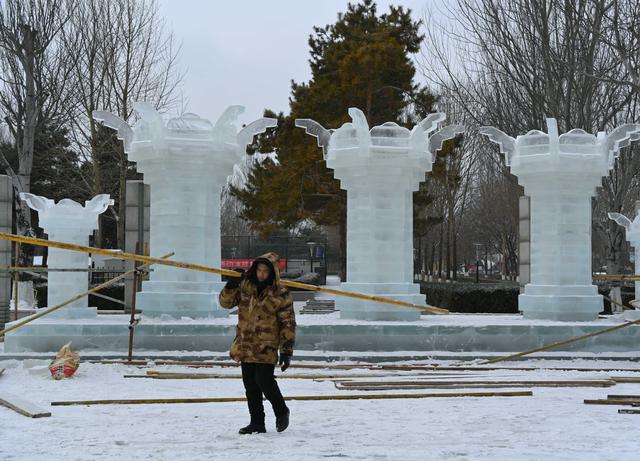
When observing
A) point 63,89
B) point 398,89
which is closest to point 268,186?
point 398,89

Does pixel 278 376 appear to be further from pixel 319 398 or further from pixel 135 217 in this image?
pixel 135 217

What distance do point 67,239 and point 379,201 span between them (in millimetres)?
5152

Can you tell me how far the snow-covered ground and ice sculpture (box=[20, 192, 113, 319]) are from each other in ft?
12.2

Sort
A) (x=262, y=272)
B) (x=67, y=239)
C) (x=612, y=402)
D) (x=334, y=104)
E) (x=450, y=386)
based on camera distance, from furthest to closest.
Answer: (x=334, y=104) < (x=67, y=239) < (x=450, y=386) < (x=612, y=402) < (x=262, y=272)

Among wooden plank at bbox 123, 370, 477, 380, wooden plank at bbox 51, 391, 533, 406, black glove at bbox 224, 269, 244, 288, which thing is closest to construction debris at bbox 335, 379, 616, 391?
wooden plank at bbox 51, 391, 533, 406

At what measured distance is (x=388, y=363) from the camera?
12094 millimetres

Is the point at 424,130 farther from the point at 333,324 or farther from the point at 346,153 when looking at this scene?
the point at 333,324

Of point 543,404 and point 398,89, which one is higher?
point 398,89

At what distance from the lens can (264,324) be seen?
6.64 m

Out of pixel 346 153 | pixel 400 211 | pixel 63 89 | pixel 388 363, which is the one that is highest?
pixel 63 89

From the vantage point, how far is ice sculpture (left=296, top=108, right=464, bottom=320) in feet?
45.0

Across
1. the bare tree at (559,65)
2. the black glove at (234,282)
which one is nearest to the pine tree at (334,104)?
the bare tree at (559,65)

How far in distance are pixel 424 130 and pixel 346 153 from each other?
1.42m

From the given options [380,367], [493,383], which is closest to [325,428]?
[493,383]
